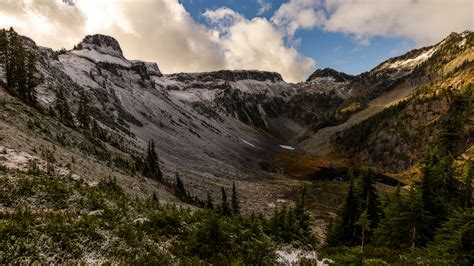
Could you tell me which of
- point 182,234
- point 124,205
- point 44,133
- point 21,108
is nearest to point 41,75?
point 21,108

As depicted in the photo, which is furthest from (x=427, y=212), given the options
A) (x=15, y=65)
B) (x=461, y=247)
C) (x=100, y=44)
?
(x=100, y=44)

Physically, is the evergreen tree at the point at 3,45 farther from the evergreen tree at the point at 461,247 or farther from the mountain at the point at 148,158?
the evergreen tree at the point at 461,247

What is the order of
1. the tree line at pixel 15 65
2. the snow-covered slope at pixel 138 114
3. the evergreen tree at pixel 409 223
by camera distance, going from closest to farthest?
the evergreen tree at pixel 409 223 → the tree line at pixel 15 65 → the snow-covered slope at pixel 138 114

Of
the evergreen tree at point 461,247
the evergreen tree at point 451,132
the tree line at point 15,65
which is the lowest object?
the evergreen tree at point 461,247

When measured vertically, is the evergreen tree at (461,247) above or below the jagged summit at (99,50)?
below

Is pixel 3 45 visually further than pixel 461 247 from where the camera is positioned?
Yes

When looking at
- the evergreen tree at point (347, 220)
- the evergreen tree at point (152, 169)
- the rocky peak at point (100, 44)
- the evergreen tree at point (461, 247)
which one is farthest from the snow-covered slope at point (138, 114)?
the evergreen tree at point (461, 247)

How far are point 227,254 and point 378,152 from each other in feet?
506

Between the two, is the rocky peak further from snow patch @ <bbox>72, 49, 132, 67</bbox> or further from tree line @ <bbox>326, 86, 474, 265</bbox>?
tree line @ <bbox>326, 86, 474, 265</bbox>

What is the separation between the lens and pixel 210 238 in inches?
669

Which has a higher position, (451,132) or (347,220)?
(451,132)

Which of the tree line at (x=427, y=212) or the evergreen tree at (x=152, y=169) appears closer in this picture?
the tree line at (x=427, y=212)

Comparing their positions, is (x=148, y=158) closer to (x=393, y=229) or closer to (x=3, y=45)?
(x=3, y=45)

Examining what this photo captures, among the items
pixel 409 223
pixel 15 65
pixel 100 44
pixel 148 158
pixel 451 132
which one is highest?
pixel 100 44
